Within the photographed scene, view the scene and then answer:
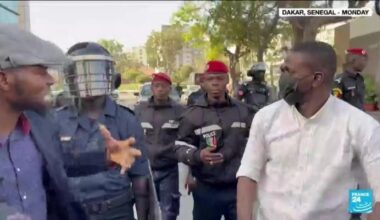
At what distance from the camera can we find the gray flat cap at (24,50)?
7.00ft

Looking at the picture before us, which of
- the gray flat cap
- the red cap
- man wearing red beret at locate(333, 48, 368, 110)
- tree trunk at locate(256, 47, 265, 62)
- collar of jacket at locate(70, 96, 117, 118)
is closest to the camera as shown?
the gray flat cap

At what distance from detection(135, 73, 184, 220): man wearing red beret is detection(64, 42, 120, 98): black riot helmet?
2.45m

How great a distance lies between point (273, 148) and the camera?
281cm

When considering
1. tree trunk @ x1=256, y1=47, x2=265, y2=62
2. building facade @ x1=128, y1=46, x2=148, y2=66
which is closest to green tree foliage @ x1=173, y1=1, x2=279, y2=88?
tree trunk @ x1=256, y1=47, x2=265, y2=62

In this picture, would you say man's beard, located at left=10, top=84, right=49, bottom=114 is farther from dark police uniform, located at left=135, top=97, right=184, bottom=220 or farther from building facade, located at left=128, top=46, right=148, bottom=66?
dark police uniform, located at left=135, top=97, right=184, bottom=220

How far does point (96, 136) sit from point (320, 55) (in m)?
1.17

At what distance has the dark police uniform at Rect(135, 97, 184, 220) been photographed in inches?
222

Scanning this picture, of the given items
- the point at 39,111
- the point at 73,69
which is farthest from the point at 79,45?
the point at 39,111

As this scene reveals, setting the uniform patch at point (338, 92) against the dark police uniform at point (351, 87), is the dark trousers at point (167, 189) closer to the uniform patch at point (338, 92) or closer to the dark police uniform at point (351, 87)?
the uniform patch at point (338, 92)

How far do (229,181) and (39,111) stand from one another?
2425mm

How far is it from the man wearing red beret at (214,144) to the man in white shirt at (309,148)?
1.50m

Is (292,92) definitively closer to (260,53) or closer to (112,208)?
(112,208)

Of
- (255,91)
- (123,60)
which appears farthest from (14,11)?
(123,60)

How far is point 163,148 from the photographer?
5.64m
